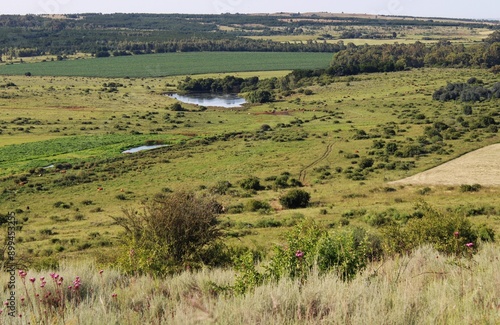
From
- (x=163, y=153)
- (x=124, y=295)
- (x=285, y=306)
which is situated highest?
(x=285, y=306)

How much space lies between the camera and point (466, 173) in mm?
46219

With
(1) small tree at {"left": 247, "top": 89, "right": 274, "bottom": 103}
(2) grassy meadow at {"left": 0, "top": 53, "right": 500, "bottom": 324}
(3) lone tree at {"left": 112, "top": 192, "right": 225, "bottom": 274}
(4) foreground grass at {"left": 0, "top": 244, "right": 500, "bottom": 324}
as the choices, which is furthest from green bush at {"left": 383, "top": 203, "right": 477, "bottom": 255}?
(1) small tree at {"left": 247, "top": 89, "right": 274, "bottom": 103}

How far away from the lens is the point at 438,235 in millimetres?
15867

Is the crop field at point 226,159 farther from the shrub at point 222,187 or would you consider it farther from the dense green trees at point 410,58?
the dense green trees at point 410,58

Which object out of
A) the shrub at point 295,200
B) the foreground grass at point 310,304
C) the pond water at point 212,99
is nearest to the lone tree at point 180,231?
the foreground grass at point 310,304

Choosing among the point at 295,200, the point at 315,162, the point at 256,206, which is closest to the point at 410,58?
the point at 315,162

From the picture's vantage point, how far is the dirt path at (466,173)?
43594 mm

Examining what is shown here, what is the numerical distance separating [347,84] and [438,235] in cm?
11504

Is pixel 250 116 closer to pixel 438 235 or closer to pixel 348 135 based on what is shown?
pixel 348 135

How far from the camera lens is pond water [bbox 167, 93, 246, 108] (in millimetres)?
114850

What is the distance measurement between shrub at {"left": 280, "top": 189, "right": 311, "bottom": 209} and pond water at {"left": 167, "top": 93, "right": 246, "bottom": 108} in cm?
7350

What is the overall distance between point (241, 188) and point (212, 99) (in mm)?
79896

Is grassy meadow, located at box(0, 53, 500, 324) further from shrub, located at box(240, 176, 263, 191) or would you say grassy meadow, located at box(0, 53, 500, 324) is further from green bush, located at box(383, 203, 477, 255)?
green bush, located at box(383, 203, 477, 255)

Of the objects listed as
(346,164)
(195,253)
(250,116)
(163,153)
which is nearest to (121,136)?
(163,153)
